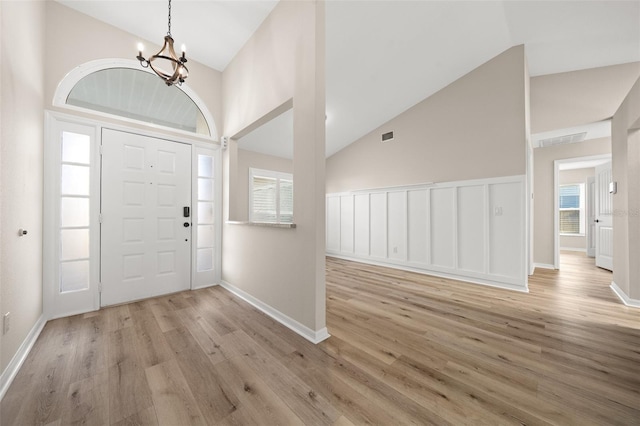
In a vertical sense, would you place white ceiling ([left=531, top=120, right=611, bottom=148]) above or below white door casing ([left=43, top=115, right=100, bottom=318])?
above

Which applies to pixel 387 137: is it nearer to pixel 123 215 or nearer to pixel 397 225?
pixel 397 225

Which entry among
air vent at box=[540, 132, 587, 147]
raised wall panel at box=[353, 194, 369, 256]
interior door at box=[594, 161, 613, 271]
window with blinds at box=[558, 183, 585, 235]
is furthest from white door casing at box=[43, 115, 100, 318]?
window with blinds at box=[558, 183, 585, 235]

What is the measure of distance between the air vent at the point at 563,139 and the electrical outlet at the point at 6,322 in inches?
296

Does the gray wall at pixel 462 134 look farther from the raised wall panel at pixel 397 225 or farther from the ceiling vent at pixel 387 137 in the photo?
the raised wall panel at pixel 397 225

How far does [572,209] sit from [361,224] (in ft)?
22.5

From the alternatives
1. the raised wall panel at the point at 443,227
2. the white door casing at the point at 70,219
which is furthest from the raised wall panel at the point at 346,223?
the white door casing at the point at 70,219

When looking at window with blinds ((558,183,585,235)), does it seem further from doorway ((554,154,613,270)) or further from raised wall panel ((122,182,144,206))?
raised wall panel ((122,182,144,206))

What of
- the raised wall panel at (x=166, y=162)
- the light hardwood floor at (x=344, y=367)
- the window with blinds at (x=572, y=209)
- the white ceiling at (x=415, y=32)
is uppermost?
the white ceiling at (x=415, y=32)

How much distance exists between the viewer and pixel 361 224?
554cm

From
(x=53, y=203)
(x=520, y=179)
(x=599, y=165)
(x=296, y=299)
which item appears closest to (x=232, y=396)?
(x=296, y=299)

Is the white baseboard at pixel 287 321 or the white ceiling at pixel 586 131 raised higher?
the white ceiling at pixel 586 131

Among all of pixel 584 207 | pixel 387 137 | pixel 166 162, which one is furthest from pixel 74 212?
pixel 584 207

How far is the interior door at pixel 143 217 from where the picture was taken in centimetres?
288

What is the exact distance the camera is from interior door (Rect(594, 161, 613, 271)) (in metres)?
4.48
